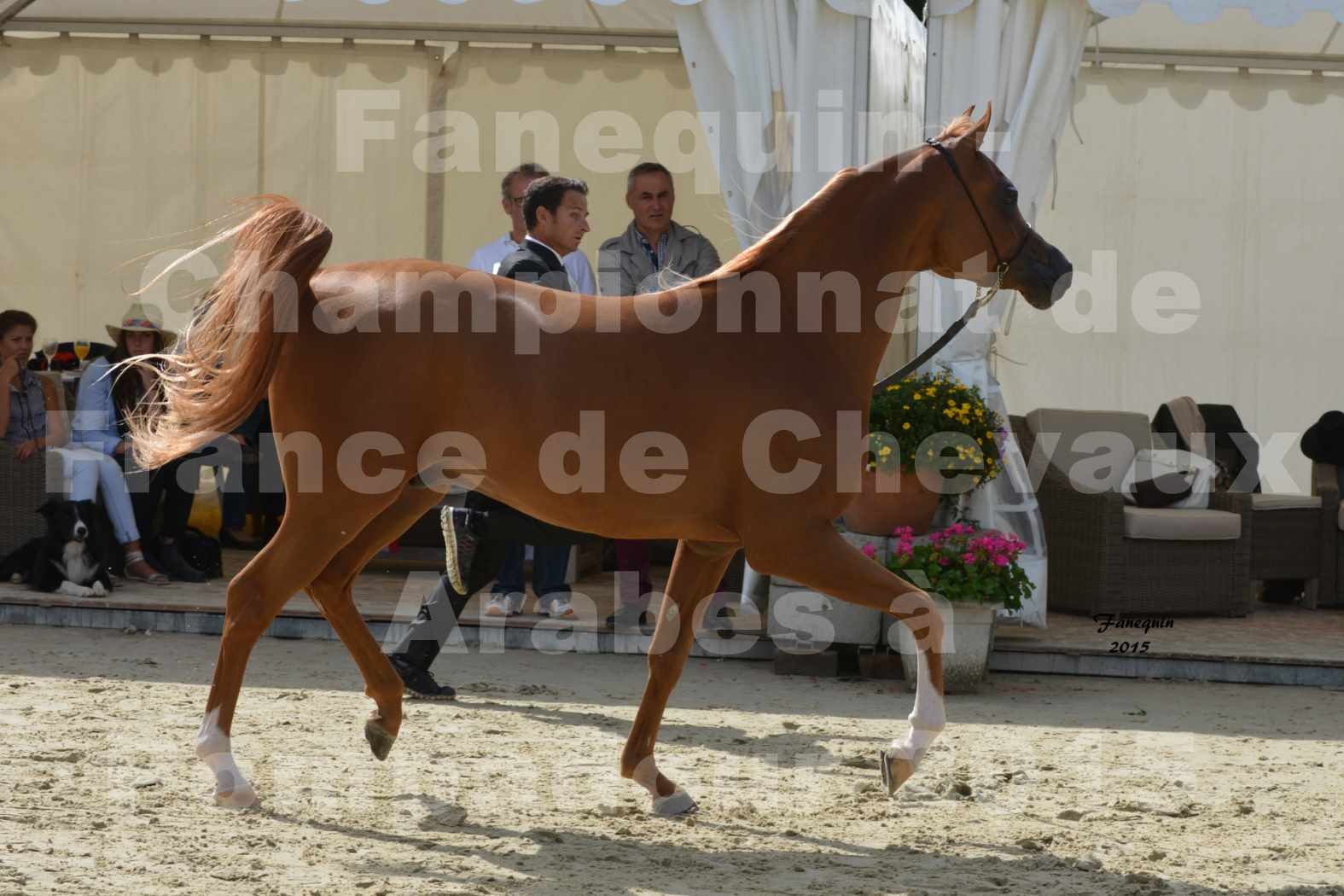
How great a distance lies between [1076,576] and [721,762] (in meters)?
3.48

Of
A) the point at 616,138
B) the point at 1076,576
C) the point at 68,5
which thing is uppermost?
the point at 68,5

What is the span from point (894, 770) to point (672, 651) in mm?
758

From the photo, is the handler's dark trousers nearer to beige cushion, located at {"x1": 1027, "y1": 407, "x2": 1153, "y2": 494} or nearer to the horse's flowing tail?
the horse's flowing tail

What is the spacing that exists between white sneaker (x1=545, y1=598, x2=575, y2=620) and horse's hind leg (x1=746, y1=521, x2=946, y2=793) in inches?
136

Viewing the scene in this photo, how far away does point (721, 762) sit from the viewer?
532cm

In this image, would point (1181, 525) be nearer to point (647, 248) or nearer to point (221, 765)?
point (647, 248)

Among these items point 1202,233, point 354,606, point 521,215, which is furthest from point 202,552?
point 1202,233

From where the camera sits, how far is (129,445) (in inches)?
332

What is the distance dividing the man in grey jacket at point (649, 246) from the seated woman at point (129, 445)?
2.71 m

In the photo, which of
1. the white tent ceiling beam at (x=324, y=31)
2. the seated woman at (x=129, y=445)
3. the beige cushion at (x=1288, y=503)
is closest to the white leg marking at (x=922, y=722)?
the beige cushion at (x=1288, y=503)

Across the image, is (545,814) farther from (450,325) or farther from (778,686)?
(778,686)

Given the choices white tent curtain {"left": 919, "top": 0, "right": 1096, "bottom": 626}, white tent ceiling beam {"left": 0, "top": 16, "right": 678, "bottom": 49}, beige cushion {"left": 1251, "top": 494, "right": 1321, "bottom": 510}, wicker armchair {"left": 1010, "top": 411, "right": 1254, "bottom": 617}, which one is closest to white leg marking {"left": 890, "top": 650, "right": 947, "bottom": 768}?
white tent curtain {"left": 919, "top": 0, "right": 1096, "bottom": 626}

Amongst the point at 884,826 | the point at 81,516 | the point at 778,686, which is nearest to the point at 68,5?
the point at 81,516

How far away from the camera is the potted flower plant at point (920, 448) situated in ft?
22.2
